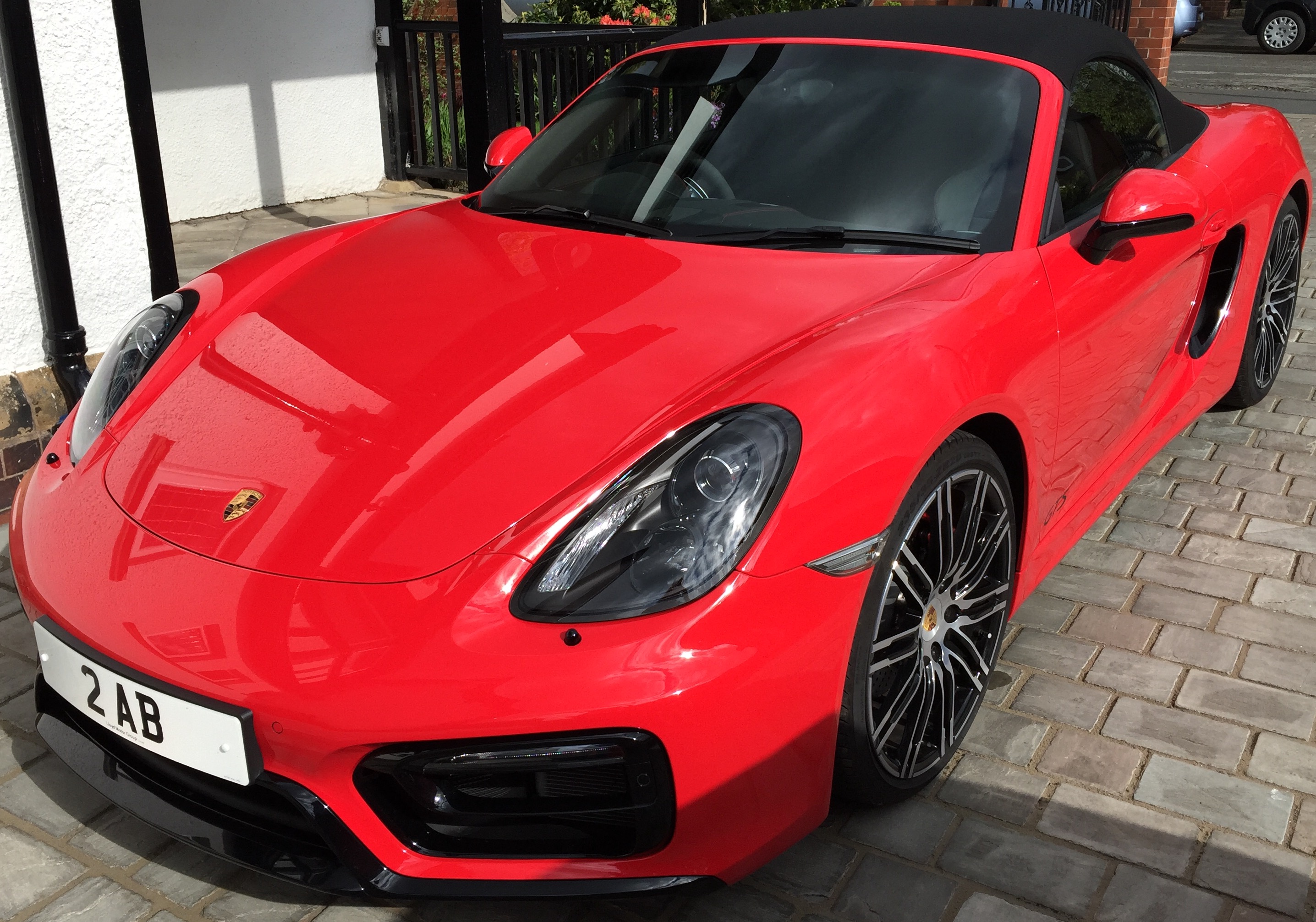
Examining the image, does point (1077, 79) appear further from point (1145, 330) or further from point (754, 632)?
point (754, 632)

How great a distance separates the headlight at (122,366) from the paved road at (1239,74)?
1231 cm

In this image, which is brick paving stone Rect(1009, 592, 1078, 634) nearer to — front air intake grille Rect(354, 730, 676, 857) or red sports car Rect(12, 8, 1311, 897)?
red sports car Rect(12, 8, 1311, 897)

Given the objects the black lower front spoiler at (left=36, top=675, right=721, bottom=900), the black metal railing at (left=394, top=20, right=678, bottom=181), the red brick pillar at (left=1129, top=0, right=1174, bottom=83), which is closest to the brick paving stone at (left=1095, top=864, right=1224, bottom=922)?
the black lower front spoiler at (left=36, top=675, right=721, bottom=900)

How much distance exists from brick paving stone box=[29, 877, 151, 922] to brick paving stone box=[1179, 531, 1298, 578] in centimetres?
274

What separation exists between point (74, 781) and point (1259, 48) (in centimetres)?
2079

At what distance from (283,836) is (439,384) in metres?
0.81

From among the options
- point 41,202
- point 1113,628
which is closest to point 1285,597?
point 1113,628

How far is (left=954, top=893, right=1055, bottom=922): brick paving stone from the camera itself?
6.85ft

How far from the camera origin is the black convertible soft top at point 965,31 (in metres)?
2.93

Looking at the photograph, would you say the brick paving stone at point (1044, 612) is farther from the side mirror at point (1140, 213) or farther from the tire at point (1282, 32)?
the tire at point (1282, 32)

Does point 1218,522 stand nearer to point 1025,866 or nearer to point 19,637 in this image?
point 1025,866

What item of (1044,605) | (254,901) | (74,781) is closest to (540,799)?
(254,901)

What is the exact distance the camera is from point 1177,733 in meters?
2.60

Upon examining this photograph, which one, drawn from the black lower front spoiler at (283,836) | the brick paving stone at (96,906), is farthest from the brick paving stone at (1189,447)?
the brick paving stone at (96,906)
